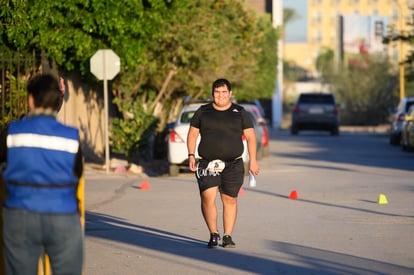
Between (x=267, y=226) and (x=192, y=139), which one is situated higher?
(x=192, y=139)

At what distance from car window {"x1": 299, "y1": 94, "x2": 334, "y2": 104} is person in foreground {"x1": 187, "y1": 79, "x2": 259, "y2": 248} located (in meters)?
39.4

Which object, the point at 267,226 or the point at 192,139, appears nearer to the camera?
the point at 192,139

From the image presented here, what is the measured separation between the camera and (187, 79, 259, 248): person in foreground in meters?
12.2

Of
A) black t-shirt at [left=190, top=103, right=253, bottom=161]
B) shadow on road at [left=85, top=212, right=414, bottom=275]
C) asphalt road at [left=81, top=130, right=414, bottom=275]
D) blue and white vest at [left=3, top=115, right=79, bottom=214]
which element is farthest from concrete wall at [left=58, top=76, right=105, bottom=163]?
blue and white vest at [left=3, top=115, right=79, bottom=214]

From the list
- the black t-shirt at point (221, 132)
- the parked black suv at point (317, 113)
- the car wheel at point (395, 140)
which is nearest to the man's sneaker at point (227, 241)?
the black t-shirt at point (221, 132)

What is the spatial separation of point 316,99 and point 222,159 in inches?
1581

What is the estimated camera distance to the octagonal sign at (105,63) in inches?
996

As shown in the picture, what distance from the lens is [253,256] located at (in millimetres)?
11539

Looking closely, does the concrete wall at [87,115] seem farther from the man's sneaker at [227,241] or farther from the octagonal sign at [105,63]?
the man's sneaker at [227,241]

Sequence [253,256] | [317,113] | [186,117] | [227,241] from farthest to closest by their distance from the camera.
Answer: [317,113]
[186,117]
[227,241]
[253,256]

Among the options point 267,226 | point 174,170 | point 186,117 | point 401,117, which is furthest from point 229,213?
point 401,117

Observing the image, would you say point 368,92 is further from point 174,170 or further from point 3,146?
point 3,146

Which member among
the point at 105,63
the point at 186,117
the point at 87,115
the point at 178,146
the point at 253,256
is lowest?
the point at 253,256

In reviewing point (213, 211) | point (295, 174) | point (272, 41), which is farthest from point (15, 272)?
point (272, 41)
